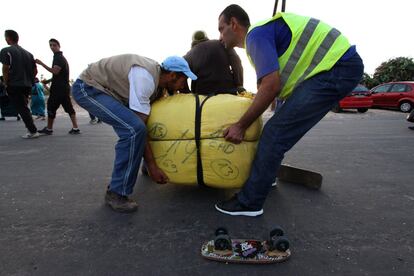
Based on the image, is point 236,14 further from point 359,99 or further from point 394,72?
point 394,72

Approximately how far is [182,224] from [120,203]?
0.59 meters

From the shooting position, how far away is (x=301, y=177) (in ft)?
11.3

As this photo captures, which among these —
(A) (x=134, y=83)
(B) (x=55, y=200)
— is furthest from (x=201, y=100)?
(B) (x=55, y=200)

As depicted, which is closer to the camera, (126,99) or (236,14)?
(236,14)

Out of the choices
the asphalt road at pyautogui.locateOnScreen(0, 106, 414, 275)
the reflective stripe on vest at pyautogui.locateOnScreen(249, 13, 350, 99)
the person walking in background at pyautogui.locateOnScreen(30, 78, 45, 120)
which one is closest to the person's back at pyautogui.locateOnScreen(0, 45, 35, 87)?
the asphalt road at pyautogui.locateOnScreen(0, 106, 414, 275)

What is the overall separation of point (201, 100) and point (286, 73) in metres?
0.71

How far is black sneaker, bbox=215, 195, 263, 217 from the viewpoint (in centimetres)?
267

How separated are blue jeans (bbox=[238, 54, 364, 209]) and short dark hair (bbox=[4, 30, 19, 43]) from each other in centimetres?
581

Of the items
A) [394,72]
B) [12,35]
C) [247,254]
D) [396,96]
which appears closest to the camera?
[247,254]

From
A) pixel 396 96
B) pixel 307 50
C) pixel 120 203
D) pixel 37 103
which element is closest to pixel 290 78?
pixel 307 50

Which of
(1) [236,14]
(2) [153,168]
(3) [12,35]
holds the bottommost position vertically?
(2) [153,168]

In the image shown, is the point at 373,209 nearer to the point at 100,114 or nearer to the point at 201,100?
the point at 201,100

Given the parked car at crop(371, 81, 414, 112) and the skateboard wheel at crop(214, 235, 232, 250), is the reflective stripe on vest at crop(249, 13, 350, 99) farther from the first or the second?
the parked car at crop(371, 81, 414, 112)

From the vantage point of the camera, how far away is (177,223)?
8.35 ft
